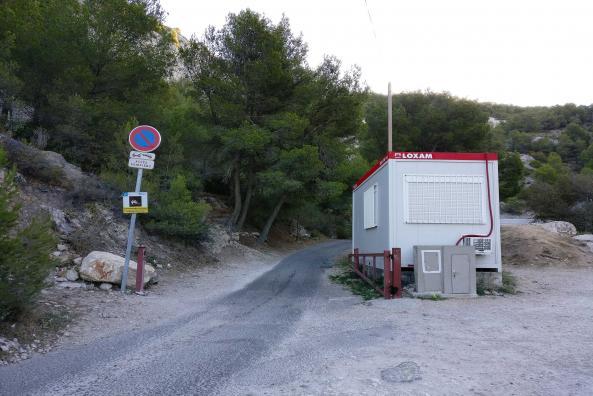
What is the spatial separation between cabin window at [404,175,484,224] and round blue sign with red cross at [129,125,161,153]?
531cm

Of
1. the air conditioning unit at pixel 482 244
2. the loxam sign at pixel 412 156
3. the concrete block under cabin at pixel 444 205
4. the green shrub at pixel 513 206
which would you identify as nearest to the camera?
the air conditioning unit at pixel 482 244

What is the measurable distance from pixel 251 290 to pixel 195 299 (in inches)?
69.9

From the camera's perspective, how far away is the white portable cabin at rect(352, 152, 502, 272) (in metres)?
9.89

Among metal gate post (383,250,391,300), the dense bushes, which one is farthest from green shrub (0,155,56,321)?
the dense bushes

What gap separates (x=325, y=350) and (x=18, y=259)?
355cm

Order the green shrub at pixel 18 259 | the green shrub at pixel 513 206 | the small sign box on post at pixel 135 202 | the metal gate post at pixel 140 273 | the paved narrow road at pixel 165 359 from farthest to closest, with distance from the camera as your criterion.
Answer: the green shrub at pixel 513 206
the metal gate post at pixel 140 273
the small sign box on post at pixel 135 202
the green shrub at pixel 18 259
the paved narrow road at pixel 165 359

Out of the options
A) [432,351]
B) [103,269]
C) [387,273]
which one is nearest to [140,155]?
[103,269]

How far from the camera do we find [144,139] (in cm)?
882

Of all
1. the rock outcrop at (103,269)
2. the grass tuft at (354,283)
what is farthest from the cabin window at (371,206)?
the rock outcrop at (103,269)

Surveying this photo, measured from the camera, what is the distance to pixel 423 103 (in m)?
31.1

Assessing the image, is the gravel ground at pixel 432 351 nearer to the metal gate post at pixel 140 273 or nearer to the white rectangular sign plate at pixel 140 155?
the metal gate post at pixel 140 273

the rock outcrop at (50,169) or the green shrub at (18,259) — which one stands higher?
the rock outcrop at (50,169)

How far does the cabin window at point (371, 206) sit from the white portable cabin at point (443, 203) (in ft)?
4.55

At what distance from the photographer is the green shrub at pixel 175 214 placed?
13.9 metres
